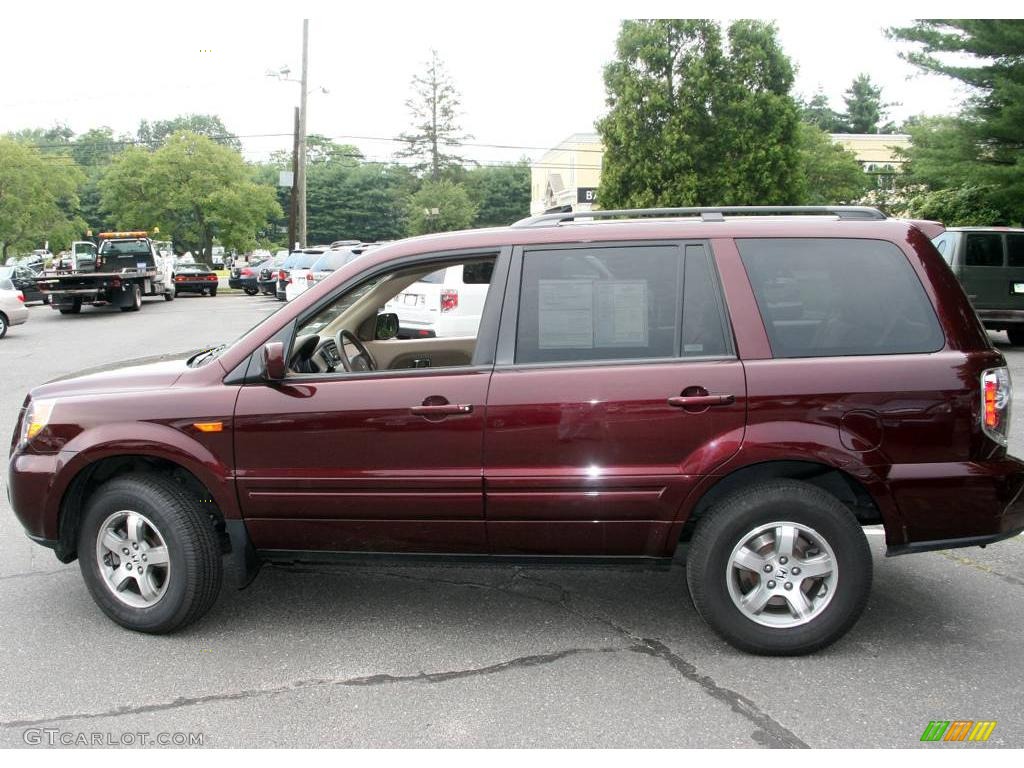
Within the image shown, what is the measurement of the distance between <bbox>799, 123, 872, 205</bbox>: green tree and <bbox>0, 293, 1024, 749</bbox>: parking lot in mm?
41436

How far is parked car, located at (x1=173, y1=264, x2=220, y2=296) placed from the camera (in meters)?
35.7

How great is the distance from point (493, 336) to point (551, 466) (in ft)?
A: 2.04

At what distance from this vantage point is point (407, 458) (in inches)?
156

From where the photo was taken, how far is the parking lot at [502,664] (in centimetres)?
335

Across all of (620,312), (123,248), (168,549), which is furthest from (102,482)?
(123,248)

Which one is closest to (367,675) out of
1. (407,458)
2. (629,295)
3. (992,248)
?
(407,458)

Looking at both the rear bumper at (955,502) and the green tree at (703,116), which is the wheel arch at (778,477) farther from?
the green tree at (703,116)

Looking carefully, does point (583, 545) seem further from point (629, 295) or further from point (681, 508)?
point (629, 295)

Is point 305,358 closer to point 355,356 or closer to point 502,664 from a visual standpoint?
point 355,356

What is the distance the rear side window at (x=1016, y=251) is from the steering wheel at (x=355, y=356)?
1392cm

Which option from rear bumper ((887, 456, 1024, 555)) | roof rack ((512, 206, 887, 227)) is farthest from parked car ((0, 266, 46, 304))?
rear bumper ((887, 456, 1024, 555))

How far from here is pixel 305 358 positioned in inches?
168

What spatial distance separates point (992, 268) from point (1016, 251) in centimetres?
51

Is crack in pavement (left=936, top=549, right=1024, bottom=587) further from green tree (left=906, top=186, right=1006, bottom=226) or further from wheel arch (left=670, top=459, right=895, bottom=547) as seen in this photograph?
green tree (left=906, top=186, right=1006, bottom=226)
